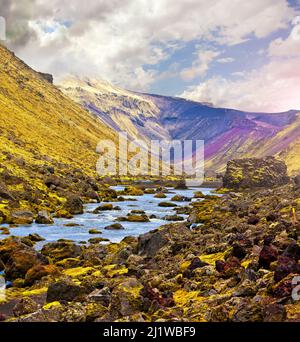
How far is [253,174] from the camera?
488 feet

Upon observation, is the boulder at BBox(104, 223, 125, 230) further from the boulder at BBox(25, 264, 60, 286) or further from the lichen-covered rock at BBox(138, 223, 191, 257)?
the boulder at BBox(25, 264, 60, 286)

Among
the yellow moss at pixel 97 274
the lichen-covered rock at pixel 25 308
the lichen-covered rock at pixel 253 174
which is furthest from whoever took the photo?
the lichen-covered rock at pixel 253 174

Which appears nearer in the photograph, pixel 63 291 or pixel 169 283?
pixel 169 283

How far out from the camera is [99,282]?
23.0m

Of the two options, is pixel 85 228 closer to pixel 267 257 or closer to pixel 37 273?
pixel 37 273

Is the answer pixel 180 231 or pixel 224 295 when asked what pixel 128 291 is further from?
pixel 180 231

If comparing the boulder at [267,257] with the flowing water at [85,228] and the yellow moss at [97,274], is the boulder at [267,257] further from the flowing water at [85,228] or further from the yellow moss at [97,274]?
the flowing water at [85,228]

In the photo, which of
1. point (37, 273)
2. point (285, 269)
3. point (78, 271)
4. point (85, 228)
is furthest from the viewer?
point (85, 228)

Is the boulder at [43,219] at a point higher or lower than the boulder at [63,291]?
lower

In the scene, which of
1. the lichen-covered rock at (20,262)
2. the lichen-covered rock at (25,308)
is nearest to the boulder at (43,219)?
the lichen-covered rock at (20,262)

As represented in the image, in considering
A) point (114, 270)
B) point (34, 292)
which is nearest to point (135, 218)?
point (114, 270)

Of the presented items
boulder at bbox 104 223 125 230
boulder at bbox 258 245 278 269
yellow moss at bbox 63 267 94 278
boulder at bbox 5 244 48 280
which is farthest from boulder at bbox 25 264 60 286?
boulder at bbox 104 223 125 230

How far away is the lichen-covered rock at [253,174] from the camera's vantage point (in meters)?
145
